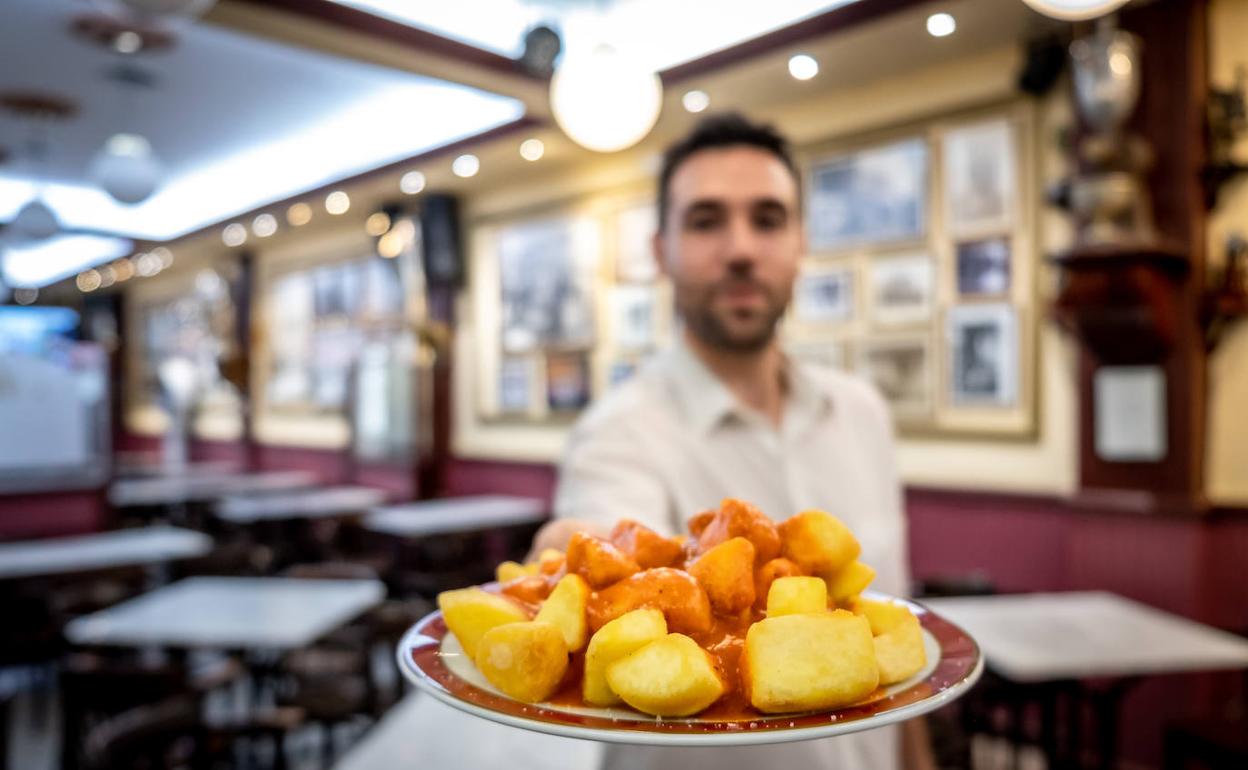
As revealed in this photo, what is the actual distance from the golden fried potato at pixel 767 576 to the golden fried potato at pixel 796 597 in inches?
1.4

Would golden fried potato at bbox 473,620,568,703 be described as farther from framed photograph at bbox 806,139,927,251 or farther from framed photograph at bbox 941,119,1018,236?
framed photograph at bbox 806,139,927,251

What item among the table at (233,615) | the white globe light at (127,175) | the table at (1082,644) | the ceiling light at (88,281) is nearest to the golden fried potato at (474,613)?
the table at (1082,644)

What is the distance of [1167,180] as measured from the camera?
393cm

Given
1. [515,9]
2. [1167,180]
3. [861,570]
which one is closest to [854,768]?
[861,570]

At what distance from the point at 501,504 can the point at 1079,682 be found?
4546 millimetres

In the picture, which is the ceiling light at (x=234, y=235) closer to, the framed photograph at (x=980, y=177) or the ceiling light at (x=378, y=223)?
the ceiling light at (x=378, y=223)

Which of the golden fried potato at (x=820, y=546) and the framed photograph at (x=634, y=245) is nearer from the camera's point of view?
the golden fried potato at (x=820, y=546)

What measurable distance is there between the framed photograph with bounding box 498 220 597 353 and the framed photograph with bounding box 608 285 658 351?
0.86 feet

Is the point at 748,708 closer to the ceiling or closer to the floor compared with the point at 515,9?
closer to the floor

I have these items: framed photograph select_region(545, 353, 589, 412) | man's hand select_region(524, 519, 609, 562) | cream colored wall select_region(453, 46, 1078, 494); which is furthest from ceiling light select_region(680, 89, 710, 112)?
man's hand select_region(524, 519, 609, 562)

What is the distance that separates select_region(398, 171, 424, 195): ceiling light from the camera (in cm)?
712

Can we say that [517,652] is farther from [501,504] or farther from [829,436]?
[501,504]

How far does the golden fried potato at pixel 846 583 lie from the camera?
85 centimetres

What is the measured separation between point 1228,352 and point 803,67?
253 cm
